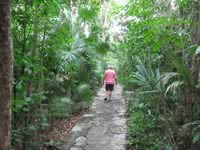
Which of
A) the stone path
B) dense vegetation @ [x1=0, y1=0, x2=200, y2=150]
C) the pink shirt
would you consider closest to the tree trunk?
dense vegetation @ [x1=0, y1=0, x2=200, y2=150]

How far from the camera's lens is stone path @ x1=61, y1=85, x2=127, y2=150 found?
5352 millimetres

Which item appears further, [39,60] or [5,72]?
[39,60]

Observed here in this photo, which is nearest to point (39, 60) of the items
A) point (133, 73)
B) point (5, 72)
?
point (133, 73)

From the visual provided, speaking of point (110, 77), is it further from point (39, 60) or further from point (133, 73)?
point (39, 60)

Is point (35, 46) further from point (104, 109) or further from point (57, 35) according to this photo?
point (104, 109)

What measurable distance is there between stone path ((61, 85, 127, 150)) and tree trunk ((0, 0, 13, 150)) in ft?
9.54

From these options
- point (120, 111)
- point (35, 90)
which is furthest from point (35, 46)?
point (120, 111)

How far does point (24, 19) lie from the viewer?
13.3ft

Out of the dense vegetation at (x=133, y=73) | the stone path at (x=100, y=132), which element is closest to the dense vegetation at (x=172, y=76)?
the dense vegetation at (x=133, y=73)

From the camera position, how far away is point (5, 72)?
234 cm

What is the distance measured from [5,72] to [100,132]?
168 inches

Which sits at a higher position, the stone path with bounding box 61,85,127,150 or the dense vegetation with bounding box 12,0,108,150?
the dense vegetation with bounding box 12,0,108,150

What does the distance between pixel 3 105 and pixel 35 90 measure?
303 cm

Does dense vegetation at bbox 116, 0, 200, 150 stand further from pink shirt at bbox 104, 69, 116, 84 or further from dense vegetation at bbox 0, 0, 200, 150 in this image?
pink shirt at bbox 104, 69, 116, 84
